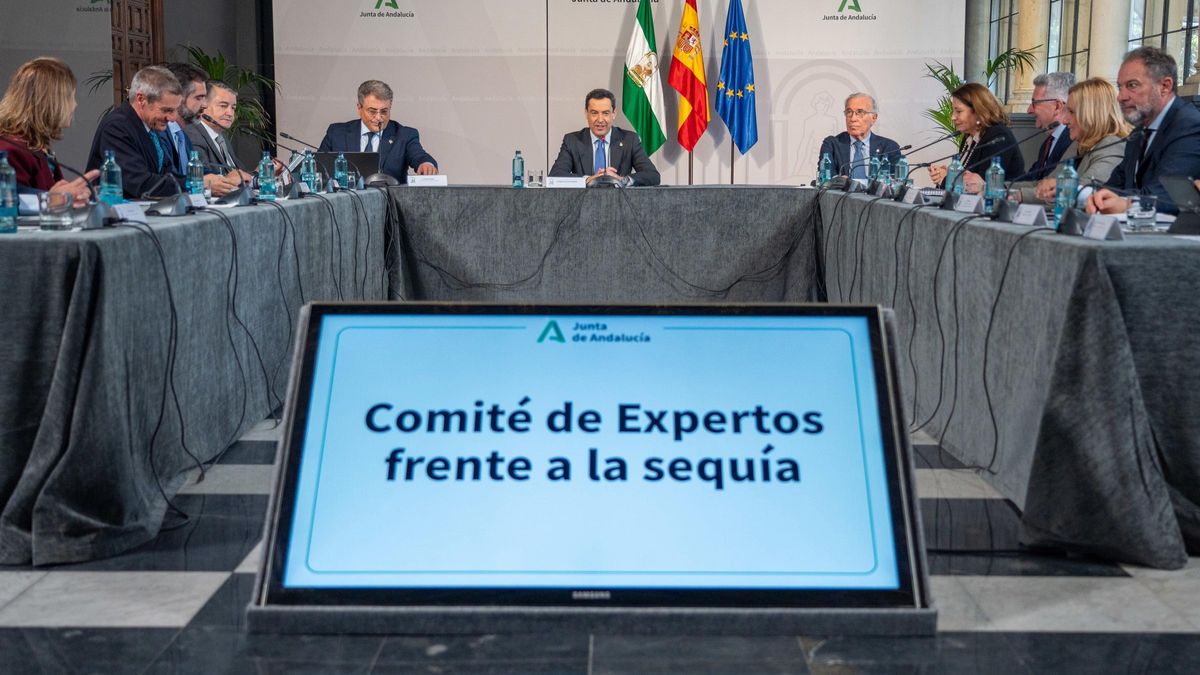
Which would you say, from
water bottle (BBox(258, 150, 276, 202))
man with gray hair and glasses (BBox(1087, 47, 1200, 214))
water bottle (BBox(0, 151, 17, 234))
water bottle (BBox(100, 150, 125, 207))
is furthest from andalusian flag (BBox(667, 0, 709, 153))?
water bottle (BBox(0, 151, 17, 234))

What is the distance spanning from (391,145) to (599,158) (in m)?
1.11

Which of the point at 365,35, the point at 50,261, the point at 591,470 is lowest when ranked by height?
the point at 591,470

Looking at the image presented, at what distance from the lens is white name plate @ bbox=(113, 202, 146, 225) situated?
2.66 meters

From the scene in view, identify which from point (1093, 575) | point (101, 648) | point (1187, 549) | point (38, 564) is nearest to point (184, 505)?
point (38, 564)

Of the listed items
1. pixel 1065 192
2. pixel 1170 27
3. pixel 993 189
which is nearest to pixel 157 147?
pixel 993 189

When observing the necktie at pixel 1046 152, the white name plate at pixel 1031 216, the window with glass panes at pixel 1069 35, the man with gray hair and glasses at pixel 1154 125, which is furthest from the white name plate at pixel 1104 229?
the window with glass panes at pixel 1069 35

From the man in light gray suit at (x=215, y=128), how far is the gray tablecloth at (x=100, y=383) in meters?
2.31

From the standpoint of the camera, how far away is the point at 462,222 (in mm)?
5562

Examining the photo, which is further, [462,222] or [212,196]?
[462,222]

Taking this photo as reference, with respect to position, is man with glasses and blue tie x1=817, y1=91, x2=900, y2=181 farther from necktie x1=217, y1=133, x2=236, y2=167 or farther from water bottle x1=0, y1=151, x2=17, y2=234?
water bottle x1=0, y1=151, x2=17, y2=234

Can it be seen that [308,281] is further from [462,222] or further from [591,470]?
[591,470]

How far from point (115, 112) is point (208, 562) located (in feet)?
8.96

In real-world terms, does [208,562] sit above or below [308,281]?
below

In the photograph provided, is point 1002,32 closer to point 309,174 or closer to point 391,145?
point 391,145
